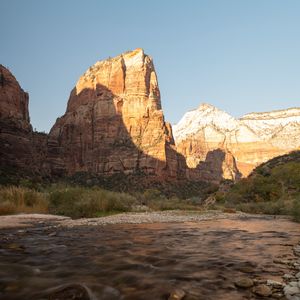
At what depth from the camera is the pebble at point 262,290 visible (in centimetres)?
445

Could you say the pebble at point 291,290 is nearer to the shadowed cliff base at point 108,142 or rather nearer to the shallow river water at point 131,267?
the shallow river water at point 131,267

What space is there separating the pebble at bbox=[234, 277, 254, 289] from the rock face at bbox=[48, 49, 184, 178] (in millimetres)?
86627

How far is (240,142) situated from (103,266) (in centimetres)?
19933

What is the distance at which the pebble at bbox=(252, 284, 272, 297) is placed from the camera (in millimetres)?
4449

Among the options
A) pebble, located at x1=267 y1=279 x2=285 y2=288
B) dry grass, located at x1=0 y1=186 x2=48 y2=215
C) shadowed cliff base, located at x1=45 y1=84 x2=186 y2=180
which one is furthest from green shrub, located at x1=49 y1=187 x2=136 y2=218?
shadowed cliff base, located at x1=45 y1=84 x2=186 y2=180

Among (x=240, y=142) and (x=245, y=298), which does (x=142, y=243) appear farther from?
(x=240, y=142)

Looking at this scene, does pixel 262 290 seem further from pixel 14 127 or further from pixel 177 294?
pixel 14 127

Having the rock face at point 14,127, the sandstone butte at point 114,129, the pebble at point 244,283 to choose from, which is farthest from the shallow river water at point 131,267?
the sandstone butte at point 114,129

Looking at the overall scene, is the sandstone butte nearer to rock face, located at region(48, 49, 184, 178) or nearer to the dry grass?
rock face, located at region(48, 49, 184, 178)

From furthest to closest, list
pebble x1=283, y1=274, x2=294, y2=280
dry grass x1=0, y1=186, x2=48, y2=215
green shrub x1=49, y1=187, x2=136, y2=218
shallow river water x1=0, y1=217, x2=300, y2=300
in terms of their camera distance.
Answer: green shrub x1=49, y1=187, x2=136, y2=218
dry grass x1=0, y1=186, x2=48, y2=215
pebble x1=283, y1=274, x2=294, y2=280
shallow river water x1=0, y1=217, x2=300, y2=300

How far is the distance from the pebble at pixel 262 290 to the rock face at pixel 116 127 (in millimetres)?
87044

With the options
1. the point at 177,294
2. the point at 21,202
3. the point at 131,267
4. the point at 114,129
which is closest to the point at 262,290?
the point at 177,294

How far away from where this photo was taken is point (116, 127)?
341 feet

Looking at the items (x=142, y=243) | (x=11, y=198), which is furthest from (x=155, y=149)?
(x=142, y=243)
